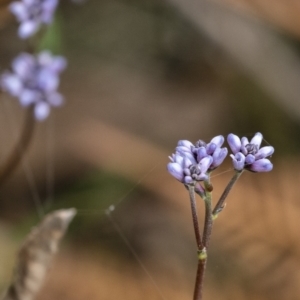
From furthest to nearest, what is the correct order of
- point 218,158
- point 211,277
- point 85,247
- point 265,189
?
point 85,247 < point 265,189 < point 211,277 < point 218,158

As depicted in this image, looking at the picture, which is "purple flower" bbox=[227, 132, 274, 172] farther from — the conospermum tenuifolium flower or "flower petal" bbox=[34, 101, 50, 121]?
"flower petal" bbox=[34, 101, 50, 121]

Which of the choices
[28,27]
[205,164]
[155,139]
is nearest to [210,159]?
[205,164]

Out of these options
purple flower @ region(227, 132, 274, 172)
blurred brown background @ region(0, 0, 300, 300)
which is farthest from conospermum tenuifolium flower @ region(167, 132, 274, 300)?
blurred brown background @ region(0, 0, 300, 300)

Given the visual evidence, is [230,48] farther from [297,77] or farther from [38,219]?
[38,219]

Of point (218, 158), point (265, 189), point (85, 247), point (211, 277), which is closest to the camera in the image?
point (218, 158)

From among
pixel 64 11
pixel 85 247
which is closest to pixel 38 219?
pixel 85 247

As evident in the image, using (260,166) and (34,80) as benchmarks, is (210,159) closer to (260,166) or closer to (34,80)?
(260,166)

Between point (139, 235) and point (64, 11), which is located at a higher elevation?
point (64, 11)
